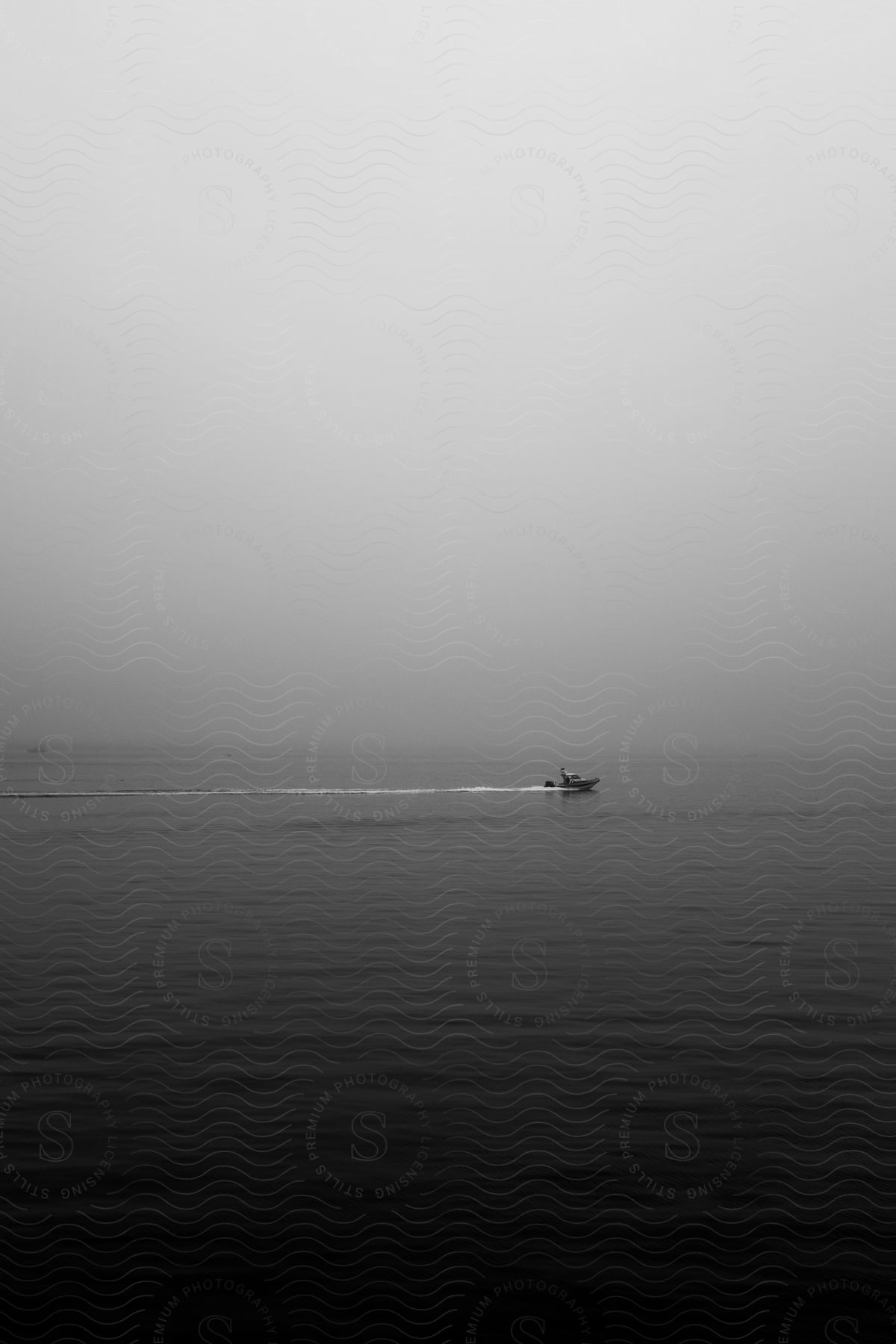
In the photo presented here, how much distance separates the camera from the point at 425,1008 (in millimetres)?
16422

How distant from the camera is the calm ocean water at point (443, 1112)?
8.59 m

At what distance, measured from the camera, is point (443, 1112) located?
11906 millimetres

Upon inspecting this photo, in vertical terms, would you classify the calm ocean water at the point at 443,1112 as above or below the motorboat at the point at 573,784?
below

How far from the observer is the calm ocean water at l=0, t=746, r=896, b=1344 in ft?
28.2

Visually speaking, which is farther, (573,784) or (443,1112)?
(573,784)

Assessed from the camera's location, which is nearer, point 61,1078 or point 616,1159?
point 616,1159

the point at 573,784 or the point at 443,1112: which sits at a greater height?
the point at 573,784

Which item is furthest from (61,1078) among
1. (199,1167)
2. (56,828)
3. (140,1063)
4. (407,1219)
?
(56,828)

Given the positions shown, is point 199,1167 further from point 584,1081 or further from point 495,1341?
point 584,1081

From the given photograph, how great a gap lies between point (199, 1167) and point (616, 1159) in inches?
187

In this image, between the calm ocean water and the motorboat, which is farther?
the motorboat

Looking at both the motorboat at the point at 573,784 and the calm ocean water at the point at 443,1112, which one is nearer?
the calm ocean water at the point at 443,1112

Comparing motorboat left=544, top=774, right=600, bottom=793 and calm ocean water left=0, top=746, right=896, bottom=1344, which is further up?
motorboat left=544, top=774, right=600, bottom=793

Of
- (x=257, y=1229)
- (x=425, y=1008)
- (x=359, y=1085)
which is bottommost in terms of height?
(x=257, y=1229)
